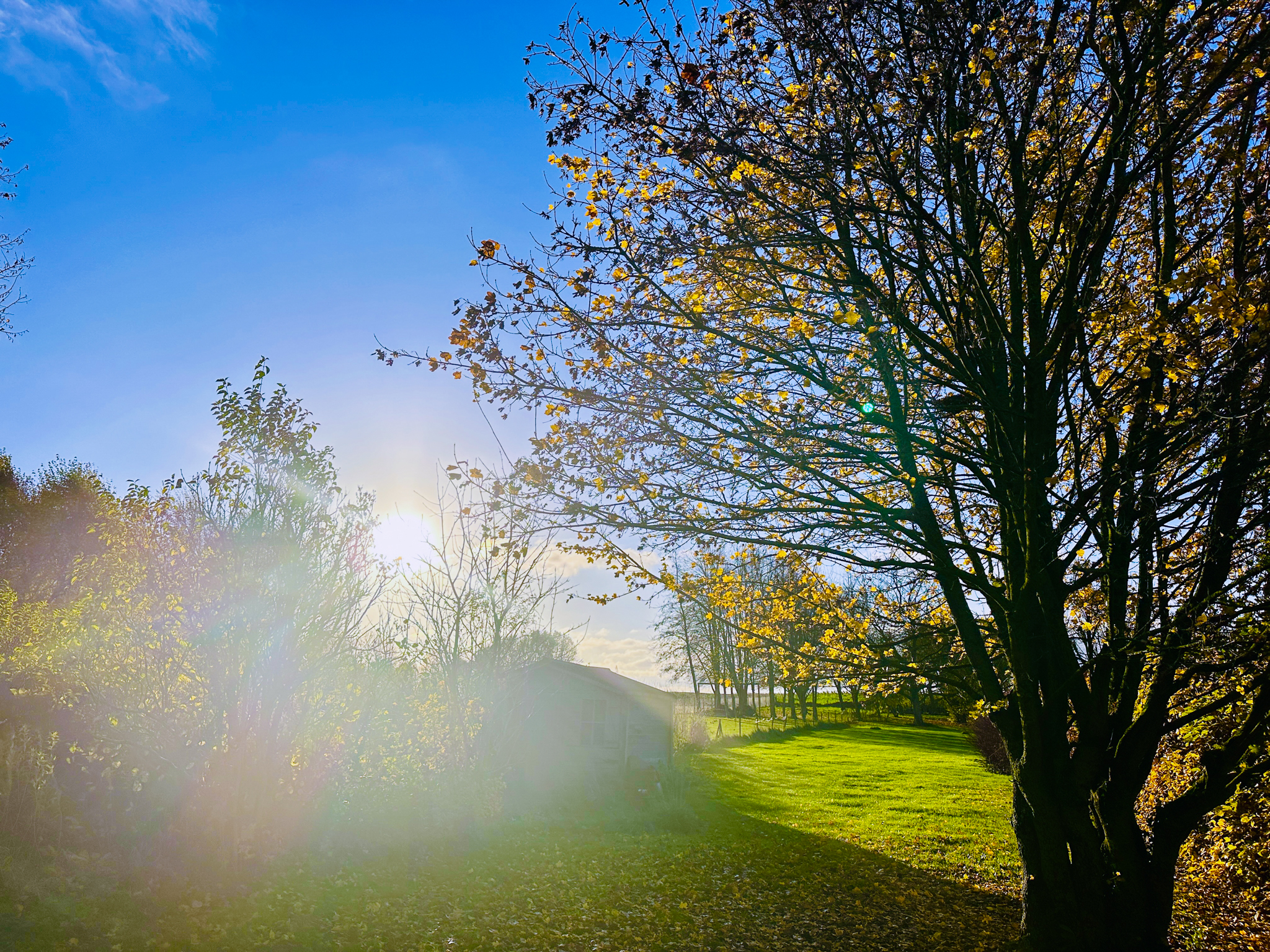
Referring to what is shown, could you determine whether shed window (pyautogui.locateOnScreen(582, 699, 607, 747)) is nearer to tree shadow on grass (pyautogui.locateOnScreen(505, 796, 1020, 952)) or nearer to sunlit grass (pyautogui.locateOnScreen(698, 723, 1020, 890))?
sunlit grass (pyautogui.locateOnScreen(698, 723, 1020, 890))

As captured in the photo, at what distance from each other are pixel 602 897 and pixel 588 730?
14876 millimetres

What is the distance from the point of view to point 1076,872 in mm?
6297

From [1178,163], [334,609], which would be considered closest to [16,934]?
[334,609]

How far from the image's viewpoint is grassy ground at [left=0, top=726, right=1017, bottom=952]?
717 centimetres

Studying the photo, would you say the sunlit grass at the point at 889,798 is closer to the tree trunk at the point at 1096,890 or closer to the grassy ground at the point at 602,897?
the grassy ground at the point at 602,897

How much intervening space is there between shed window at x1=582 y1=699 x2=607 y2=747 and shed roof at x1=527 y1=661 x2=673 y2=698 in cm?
89

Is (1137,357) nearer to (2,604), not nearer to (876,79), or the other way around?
(876,79)

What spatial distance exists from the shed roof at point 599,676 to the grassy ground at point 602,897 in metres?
8.38

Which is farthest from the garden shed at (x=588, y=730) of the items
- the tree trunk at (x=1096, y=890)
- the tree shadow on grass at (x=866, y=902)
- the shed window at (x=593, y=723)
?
the tree trunk at (x=1096, y=890)

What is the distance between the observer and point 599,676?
80.2 ft

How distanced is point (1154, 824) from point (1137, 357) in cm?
459

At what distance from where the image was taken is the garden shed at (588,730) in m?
20.9

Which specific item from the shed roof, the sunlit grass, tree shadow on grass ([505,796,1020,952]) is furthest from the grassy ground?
the shed roof

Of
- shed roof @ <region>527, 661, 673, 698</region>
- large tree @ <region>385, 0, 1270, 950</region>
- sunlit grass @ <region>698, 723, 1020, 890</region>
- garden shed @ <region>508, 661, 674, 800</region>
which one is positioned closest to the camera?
large tree @ <region>385, 0, 1270, 950</region>
